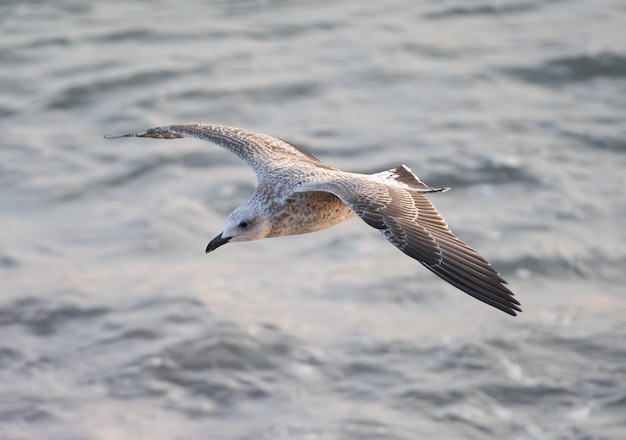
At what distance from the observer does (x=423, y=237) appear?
20.4ft

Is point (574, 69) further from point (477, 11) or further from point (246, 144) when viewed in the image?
point (246, 144)

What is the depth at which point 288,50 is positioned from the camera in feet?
50.7

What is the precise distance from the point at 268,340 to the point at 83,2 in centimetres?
845

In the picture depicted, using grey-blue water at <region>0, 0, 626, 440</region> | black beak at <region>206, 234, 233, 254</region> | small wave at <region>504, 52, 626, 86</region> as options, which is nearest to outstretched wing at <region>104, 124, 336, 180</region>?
black beak at <region>206, 234, 233, 254</region>

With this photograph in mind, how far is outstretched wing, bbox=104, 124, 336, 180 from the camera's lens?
7633 mm

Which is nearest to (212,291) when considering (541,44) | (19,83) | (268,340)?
(268,340)

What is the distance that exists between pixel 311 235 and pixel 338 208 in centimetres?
481

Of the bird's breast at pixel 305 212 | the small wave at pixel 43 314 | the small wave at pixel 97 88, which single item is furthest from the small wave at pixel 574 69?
the bird's breast at pixel 305 212

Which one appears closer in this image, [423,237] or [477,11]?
[423,237]

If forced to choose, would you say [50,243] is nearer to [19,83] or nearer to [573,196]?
[19,83]

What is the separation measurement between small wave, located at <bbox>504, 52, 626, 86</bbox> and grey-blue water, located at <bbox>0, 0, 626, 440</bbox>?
0.12ft

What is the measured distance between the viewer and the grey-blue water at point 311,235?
9.54m

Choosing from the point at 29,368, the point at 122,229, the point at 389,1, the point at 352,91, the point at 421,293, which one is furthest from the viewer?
the point at 389,1

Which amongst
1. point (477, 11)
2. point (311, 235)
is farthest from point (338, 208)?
point (477, 11)
